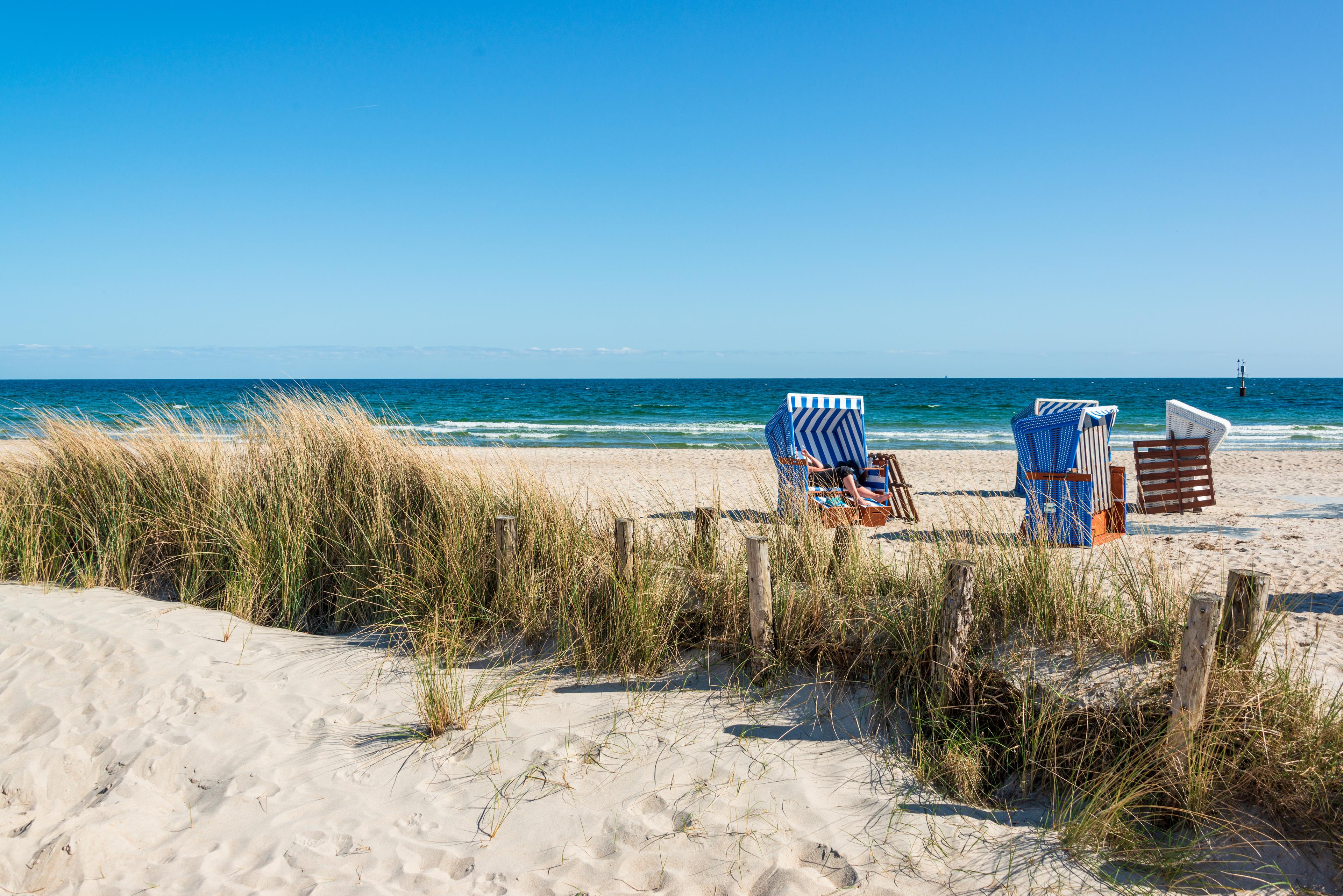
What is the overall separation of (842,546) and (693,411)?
30855mm

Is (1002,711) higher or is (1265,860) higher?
(1002,711)

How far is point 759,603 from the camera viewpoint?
3.66 m

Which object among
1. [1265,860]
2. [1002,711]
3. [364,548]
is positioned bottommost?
[1265,860]

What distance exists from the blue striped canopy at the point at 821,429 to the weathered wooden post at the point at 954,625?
15.7ft

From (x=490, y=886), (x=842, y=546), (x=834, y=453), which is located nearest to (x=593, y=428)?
(x=834, y=453)

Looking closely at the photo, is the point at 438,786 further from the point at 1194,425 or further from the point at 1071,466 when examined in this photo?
the point at 1194,425

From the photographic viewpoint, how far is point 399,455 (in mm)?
5035

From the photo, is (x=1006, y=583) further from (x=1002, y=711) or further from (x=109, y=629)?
(x=109, y=629)

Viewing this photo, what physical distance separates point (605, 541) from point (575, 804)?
176 centimetres

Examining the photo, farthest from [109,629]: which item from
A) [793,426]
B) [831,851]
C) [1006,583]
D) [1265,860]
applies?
[793,426]

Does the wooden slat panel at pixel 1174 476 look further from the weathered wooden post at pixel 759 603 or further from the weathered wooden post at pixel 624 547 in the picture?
the weathered wooden post at pixel 624 547

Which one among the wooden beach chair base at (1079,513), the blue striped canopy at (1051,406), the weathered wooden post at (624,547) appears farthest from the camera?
the blue striped canopy at (1051,406)

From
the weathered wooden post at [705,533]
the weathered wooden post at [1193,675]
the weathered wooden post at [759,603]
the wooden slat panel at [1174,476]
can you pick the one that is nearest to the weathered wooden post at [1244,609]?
the weathered wooden post at [1193,675]

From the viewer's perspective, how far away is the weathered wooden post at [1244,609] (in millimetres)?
2838
